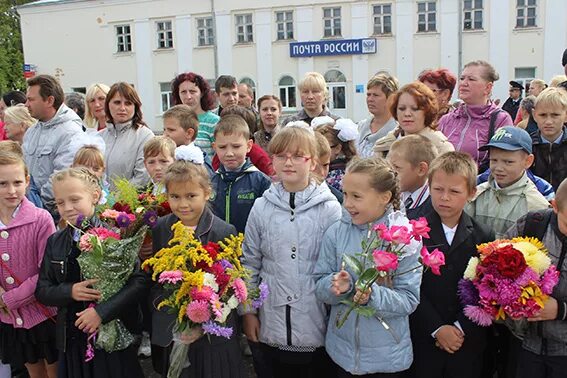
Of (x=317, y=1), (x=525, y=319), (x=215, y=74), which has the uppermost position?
(x=317, y=1)

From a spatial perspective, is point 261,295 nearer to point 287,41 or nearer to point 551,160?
point 551,160

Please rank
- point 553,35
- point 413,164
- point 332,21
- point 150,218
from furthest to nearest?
point 332,21 < point 553,35 < point 413,164 < point 150,218

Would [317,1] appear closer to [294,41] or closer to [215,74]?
[294,41]

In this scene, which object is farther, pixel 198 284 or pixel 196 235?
pixel 196 235

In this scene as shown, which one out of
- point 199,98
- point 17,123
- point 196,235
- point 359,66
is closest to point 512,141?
point 196,235

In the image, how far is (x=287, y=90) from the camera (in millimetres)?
29781

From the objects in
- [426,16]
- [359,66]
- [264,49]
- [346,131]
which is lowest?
[346,131]

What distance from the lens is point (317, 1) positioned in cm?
2877

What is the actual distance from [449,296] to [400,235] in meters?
0.90

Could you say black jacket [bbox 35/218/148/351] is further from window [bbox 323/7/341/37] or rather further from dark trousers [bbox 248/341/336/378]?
window [bbox 323/7/341/37]

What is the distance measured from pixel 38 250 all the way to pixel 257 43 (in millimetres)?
27383

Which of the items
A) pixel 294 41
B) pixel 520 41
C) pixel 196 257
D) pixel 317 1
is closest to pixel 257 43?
pixel 294 41

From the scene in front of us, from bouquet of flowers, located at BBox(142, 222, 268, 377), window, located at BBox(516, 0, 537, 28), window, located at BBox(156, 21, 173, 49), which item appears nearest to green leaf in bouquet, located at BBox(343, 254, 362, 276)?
bouquet of flowers, located at BBox(142, 222, 268, 377)

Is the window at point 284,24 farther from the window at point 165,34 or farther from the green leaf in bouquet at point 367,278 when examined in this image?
the green leaf in bouquet at point 367,278
